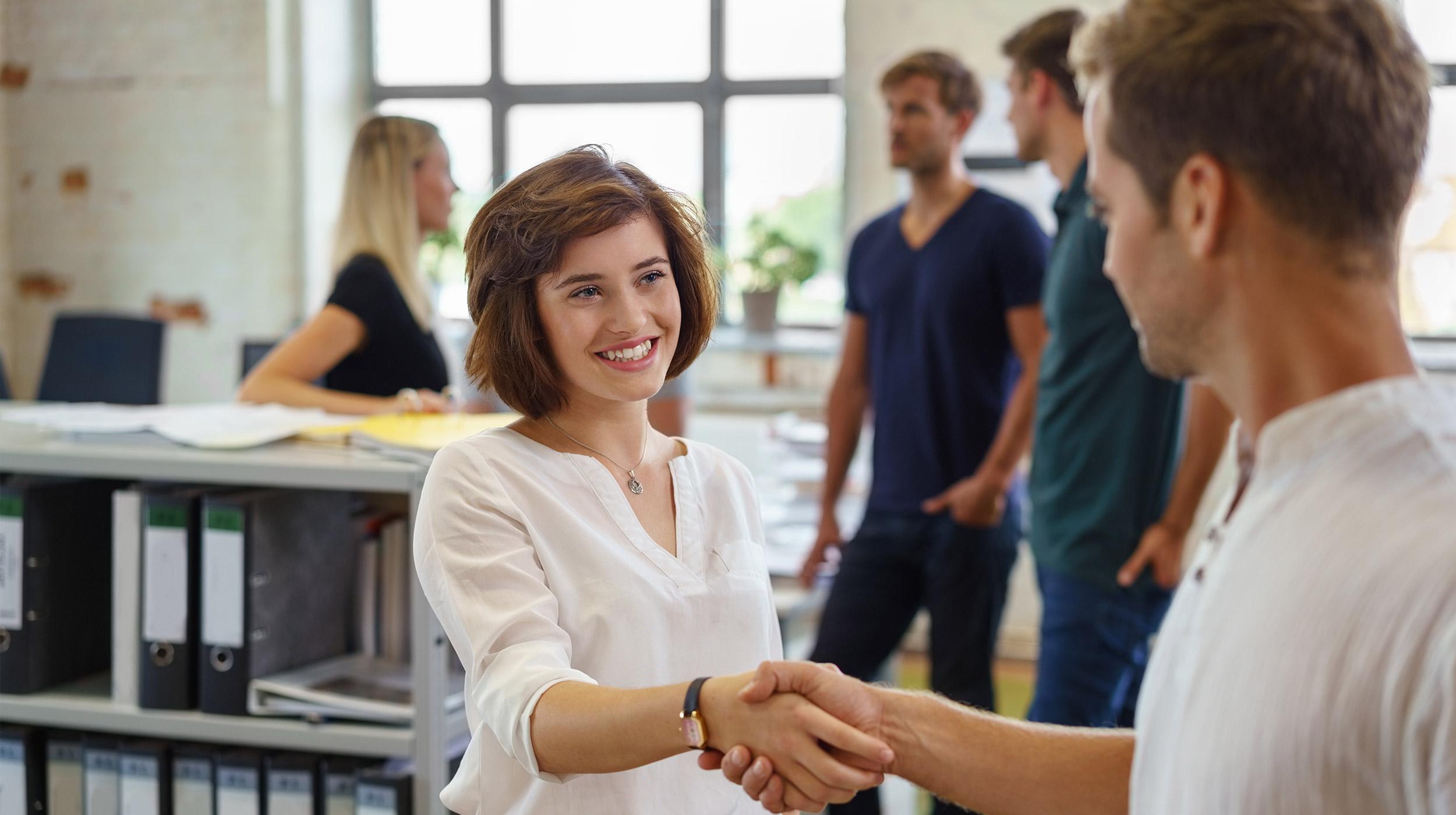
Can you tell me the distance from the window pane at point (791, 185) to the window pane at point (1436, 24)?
1996mm

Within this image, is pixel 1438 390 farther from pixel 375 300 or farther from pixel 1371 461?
pixel 375 300

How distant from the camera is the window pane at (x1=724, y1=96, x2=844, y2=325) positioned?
5.14 metres

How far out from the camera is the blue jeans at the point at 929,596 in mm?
2553

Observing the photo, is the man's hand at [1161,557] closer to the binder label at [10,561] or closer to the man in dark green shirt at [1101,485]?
the man in dark green shirt at [1101,485]

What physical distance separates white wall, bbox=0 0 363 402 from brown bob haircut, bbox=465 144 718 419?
13.2 feet

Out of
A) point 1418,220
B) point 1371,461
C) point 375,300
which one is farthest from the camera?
point 1418,220

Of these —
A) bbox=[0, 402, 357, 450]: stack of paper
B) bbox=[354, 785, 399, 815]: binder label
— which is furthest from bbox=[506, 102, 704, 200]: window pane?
bbox=[354, 785, 399, 815]: binder label

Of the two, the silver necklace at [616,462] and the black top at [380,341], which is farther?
the black top at [380,341]

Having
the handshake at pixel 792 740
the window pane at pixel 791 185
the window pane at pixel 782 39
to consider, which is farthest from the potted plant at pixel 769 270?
the handshake at pixel 792 740

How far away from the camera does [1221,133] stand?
0.84 metres

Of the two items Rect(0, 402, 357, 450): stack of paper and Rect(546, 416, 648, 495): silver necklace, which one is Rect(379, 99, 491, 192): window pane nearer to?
Rect(0, 402, 357, 450): stack of paper

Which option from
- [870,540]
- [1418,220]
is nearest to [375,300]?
[870,540]

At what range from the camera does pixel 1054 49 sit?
235 centimetres

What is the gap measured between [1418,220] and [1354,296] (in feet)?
13.1
